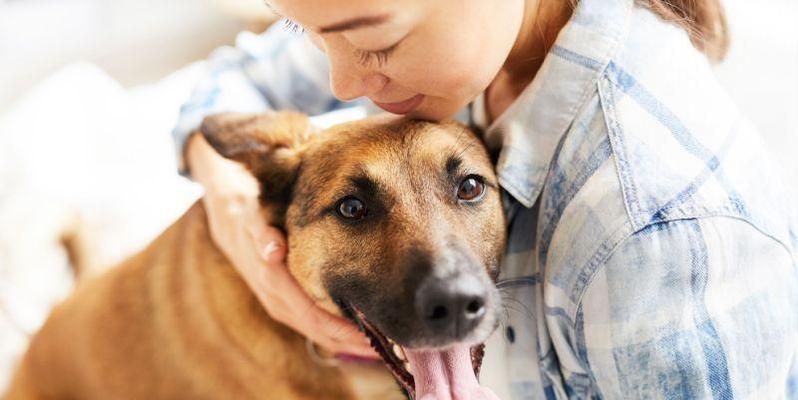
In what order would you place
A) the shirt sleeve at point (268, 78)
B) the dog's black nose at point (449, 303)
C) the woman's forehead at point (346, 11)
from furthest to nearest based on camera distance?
the shirt sleeve at point (268, 78), the dog's black nose at point (449, 303), the woman's forehead at point (346, 11)

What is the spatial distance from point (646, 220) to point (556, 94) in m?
0.27

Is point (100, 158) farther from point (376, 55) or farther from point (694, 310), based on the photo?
point (694, 310)

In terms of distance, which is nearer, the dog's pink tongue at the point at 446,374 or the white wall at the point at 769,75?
the dog's pink tongue at the point at 446,374

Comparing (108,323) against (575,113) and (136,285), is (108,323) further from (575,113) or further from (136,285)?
(575,113)

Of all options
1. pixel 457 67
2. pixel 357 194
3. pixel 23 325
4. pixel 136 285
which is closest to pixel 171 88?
pixel 23 325

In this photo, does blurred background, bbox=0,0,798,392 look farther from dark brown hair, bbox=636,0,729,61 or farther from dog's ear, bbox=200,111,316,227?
dog's ear, bbox=200,111,316,227

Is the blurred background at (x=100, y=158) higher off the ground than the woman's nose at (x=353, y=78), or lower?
lower

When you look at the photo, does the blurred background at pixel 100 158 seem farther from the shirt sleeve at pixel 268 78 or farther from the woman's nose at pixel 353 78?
the woman's nose at pixel 353 78

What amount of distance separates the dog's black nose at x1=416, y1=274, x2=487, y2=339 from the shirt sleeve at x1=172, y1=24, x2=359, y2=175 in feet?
2.88

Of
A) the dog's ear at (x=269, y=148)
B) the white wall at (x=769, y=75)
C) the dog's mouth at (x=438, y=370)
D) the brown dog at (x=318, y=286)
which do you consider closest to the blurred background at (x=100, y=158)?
the white wall at (x=769, y=75)

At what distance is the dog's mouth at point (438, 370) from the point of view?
110 centimetres

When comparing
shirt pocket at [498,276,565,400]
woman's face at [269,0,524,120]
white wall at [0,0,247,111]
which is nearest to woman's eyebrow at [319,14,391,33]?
woman's face at [269,0,524,120]

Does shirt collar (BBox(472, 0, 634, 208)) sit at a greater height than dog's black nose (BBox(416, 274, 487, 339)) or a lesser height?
greater

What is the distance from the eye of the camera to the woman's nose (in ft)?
3.33
